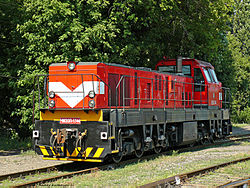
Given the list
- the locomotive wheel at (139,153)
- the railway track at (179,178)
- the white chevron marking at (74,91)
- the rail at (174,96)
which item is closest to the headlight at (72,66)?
the white chevron marking at (74,91)

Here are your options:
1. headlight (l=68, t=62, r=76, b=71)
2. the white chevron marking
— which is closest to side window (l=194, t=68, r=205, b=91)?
the white chevron marking

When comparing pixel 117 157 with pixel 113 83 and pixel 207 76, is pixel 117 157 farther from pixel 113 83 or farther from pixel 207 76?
pixel 207 76

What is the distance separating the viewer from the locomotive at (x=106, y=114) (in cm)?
1018

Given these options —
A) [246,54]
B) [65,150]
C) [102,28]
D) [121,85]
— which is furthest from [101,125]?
Answer: [246,54]

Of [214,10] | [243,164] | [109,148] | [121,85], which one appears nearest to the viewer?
[109,148]

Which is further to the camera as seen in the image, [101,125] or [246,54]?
[246,54]

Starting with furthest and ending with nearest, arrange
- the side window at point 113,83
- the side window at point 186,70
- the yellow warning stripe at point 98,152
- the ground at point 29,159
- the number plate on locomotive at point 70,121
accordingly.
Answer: the side window at point 186,70, the side window at point 113,83, the ground at point 29,159, the number plate on locomotive at point 70,121, the yellow warning stripe at point 98,152

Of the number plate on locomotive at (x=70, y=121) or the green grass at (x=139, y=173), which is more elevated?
the number plate on locomotive at (x=70, y=121)

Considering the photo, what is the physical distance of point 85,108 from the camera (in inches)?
401

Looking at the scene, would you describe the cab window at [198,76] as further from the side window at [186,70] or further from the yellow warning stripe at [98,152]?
the yellow warning stripe at [98,152]

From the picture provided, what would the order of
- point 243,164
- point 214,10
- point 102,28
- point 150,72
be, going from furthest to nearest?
point 214,10 < point 102,28 < point 150,72 < point 243,164

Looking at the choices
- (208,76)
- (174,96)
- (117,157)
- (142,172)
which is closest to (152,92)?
(174,96)

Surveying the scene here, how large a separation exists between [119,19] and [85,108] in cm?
676

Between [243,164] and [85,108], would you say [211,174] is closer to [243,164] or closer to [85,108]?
[243,164]
